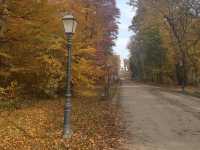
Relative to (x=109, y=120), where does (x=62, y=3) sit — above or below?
above

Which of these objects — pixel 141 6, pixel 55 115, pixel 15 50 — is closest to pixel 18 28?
pixel 15 50

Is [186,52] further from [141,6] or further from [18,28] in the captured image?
[18,28]

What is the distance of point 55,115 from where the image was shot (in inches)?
808

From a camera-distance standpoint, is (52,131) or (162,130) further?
(162,130)

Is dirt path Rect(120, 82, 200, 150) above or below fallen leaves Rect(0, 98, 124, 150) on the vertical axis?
below

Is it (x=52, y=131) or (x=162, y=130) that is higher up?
(x=52, y=131)

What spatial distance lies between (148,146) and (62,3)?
13141mm

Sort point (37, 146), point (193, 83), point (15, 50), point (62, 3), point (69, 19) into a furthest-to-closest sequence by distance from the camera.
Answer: point (193, 83) → point (62, 3) → point (15, 50) → point (69, 19) → point (37, 146)

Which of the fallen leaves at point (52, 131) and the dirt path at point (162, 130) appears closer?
the fallen leaves at point (52, 131)

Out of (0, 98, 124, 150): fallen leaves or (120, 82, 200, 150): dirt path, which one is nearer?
(0, 98, 124, 150): fallen leaves

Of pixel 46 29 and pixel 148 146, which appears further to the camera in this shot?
pixel 46 29

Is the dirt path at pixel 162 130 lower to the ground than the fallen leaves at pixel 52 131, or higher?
lower

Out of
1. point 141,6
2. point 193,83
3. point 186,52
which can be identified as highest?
point 141,6

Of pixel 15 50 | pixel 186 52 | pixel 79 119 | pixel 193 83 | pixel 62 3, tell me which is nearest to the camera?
pixel 79 119
